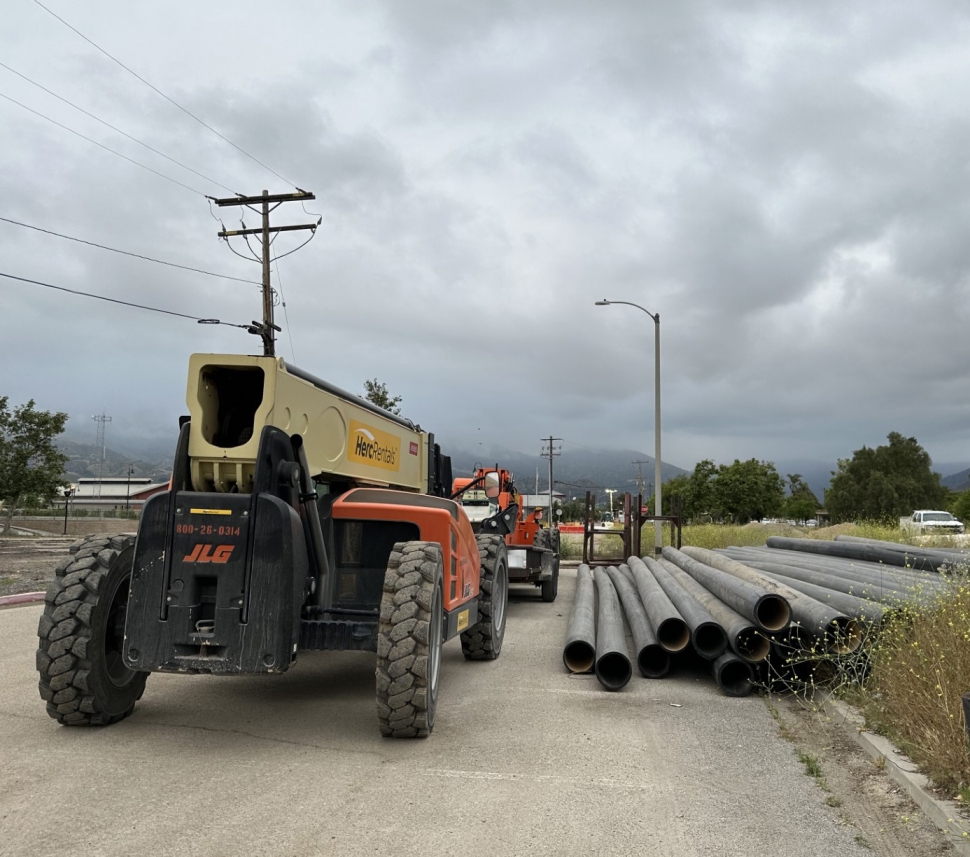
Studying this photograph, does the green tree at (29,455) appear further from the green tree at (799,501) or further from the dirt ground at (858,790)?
the green tree at (799,501)

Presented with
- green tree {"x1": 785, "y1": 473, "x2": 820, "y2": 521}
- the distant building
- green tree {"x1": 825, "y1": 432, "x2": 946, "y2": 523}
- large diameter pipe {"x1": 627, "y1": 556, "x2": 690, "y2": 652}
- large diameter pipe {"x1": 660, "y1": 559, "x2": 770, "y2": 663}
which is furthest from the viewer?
green tree {"x1": 785, "y1": 473, "x2": 820, "y2": 521}

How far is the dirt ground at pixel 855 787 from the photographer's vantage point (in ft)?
14.7

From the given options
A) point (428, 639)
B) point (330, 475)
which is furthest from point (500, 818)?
point (330, 475)

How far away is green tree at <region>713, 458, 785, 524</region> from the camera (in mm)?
88000

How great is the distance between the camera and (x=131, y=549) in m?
6.91

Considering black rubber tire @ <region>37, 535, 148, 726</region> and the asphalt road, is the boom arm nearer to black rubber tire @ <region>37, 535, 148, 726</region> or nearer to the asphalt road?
black rubber tire @ <region>37, 535, 148, 726</region>

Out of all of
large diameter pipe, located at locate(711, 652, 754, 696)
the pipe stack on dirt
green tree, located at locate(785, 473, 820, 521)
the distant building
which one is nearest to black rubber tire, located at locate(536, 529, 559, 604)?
the pipe stack on dirt

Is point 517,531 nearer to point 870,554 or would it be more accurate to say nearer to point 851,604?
point 870,554

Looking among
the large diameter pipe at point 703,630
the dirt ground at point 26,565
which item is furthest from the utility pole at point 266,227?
the large diameter pipe at point 703,630

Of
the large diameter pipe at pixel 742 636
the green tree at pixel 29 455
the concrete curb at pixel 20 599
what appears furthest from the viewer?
the green tree at pixel 29 455

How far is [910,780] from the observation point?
5117 millimetres

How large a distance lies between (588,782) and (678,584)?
20.7ft

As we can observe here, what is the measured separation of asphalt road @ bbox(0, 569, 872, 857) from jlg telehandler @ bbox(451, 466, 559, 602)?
584 cm

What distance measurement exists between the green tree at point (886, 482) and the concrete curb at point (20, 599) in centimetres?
6269
